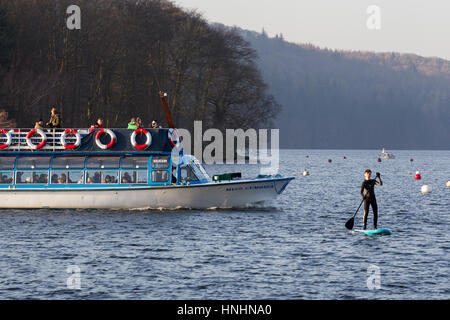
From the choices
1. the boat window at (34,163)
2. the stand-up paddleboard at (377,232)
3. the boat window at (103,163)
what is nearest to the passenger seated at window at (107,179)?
the boat window at (103,163)

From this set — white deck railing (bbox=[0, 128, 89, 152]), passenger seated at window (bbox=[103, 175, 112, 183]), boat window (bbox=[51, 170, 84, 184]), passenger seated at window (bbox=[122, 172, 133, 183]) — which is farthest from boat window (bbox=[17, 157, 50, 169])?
passenger seated at window (bbox=[122, 172, 133, 183])

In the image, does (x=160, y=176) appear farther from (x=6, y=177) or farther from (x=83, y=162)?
(x=6, y=177)

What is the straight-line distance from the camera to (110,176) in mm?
41438

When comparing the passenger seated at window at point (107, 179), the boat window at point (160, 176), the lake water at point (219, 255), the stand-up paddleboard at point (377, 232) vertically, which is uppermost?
the boat window at point (160, 176)

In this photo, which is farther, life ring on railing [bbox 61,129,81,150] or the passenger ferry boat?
life ring on railing [bbox 61,129,81,150]

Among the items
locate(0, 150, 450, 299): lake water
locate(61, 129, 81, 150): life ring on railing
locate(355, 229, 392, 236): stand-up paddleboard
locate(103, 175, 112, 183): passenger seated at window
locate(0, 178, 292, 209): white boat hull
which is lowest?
locate(0, 150, 450, 299): lake water

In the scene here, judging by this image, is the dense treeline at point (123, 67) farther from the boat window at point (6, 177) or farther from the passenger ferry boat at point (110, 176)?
the passenger ferry boat at point (110, 176)

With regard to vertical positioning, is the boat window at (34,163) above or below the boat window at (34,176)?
above

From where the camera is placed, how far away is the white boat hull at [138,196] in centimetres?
4100

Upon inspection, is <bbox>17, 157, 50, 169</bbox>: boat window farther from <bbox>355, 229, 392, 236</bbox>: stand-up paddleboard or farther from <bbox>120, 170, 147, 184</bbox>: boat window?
<bbox>355, 229, 392, 236</bbox>: stand-up paddleboard

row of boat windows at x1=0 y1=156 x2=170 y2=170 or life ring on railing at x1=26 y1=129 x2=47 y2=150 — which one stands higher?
life ring on railing at x1=26 y1=129 x2=47 y2=150

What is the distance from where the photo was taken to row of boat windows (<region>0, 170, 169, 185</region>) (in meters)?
41.2

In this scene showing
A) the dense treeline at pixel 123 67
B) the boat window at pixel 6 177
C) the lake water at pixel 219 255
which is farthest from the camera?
the dense treeline at pixel 123 67

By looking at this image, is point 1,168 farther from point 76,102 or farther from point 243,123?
point 243,123
